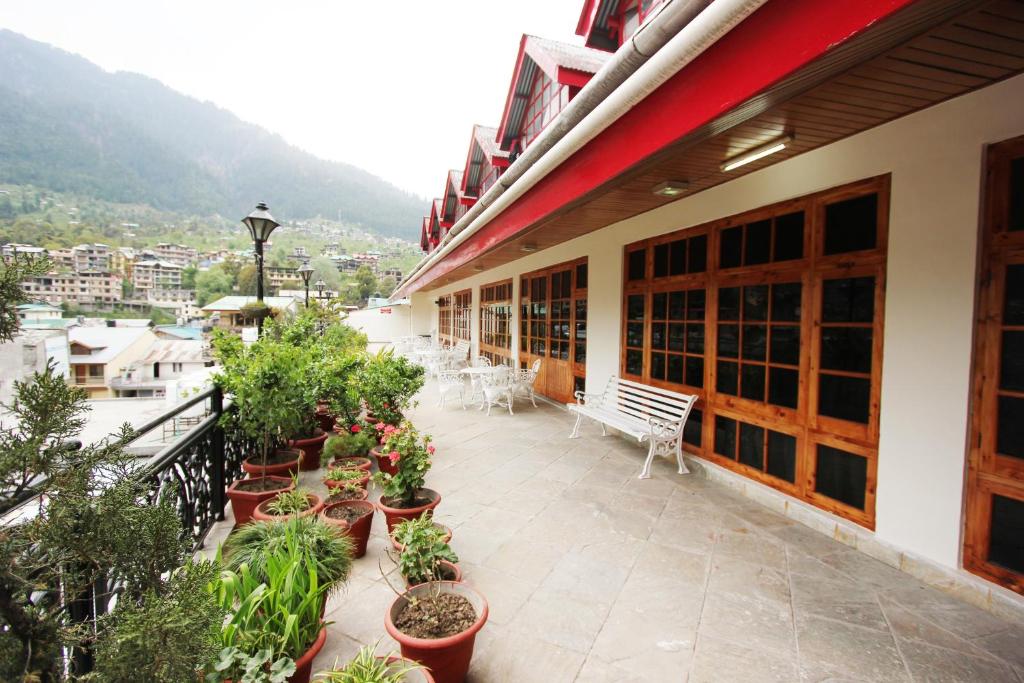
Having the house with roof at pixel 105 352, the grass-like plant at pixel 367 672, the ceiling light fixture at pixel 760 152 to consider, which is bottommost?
the house with roof at pixel 105 352

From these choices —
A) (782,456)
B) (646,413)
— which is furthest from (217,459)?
(782,456)

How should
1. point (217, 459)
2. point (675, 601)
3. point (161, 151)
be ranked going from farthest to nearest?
point (161, 151)
point (217, 459)
point (675, 601)

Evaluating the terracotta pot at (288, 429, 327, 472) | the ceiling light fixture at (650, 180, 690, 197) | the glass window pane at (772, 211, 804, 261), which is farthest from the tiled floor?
the ceiling light fixture at (650, 180, 690, 197)

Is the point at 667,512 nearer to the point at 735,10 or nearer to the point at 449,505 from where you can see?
the point at 449,505

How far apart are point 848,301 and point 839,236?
49 centimetres

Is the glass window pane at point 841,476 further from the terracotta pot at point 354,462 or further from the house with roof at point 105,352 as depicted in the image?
the house with roof at point 105,352

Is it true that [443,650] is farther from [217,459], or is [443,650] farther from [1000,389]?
[1000,389]

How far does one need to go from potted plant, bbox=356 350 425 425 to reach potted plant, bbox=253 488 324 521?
65.5 inches

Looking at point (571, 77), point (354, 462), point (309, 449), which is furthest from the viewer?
point (571, 77)

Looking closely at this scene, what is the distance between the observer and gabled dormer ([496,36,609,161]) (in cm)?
632

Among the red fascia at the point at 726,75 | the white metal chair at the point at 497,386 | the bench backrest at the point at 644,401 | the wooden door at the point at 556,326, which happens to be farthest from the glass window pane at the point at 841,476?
the white metal chair at the point at 497,386

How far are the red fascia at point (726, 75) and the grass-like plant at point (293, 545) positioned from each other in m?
2.68

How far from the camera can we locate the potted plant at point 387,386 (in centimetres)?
487

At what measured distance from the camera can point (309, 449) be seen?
4.81 metres
